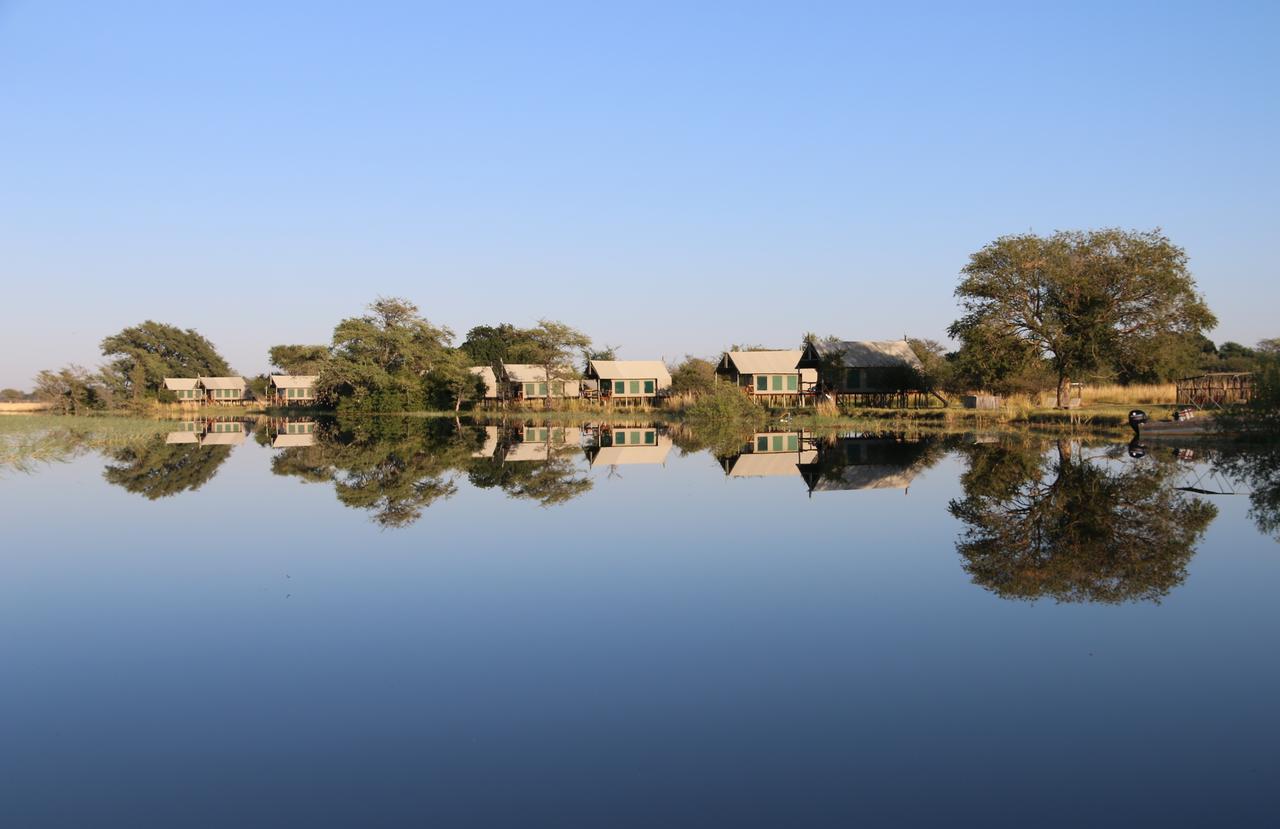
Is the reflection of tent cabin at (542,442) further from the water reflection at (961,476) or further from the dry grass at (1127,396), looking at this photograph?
the dry grass at (1127,396)

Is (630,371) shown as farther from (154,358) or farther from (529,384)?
(154,358)

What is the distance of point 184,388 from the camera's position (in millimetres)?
86500

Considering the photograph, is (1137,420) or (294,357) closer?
(1137,420)

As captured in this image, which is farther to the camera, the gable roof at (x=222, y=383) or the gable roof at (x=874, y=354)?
the gable roof at (x=222, y=383)

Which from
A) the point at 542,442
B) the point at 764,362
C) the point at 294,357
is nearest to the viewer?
the point at 542,442

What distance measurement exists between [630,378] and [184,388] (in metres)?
47.4

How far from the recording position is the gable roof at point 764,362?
201 ft

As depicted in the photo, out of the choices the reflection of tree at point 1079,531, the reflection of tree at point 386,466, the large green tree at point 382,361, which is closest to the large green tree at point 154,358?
the large green tree at point 382,361

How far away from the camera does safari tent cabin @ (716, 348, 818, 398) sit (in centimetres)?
6112

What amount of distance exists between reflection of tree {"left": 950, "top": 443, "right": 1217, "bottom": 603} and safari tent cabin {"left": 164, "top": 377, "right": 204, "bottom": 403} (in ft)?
275

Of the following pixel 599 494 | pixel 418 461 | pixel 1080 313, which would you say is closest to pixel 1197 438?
pixel 1080 313

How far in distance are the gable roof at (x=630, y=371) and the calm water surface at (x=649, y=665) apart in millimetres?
50153

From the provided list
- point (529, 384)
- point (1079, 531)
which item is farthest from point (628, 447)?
point (529, 384)

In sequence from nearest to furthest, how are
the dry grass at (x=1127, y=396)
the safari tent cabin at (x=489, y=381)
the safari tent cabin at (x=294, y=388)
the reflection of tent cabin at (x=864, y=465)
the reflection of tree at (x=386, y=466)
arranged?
the reflection of tree at (x=386, y=466)
the reflection of tent cabin at (x=864, y=465)
the dry grass at (x=1127, y=396)
the safari tent cabin at (x=489, y=381)
the safari tent cabin at (x=294, y=388)
